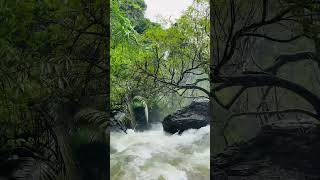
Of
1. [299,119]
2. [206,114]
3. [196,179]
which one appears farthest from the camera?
[206,114]

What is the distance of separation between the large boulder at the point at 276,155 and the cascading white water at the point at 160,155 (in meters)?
0.63

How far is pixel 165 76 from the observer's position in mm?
2627

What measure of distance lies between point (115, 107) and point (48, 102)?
2.68 feet

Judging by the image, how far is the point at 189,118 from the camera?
8.66 feet

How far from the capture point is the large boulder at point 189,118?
2.55m

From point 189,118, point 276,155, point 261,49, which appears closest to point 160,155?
point 189,118

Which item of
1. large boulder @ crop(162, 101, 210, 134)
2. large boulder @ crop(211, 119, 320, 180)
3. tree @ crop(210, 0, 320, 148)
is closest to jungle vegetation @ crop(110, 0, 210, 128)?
large boulder @ crop(162, 101, 210, 134)

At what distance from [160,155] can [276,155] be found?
105cm

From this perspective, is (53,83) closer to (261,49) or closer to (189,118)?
(189,118)

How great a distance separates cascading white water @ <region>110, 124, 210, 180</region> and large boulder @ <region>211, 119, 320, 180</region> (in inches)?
24.7

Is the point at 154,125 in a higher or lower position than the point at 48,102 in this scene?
lower

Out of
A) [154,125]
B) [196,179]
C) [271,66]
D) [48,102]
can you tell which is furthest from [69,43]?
[196,179]

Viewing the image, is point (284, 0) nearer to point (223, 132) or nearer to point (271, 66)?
point (271, 66)

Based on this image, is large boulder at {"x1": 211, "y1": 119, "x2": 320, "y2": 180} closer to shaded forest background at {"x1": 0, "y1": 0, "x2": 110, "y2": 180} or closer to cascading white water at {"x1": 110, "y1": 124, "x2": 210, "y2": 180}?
cascading white water at {"x1": 110, "y1": 124, "x2": 210, "y2": 180}
